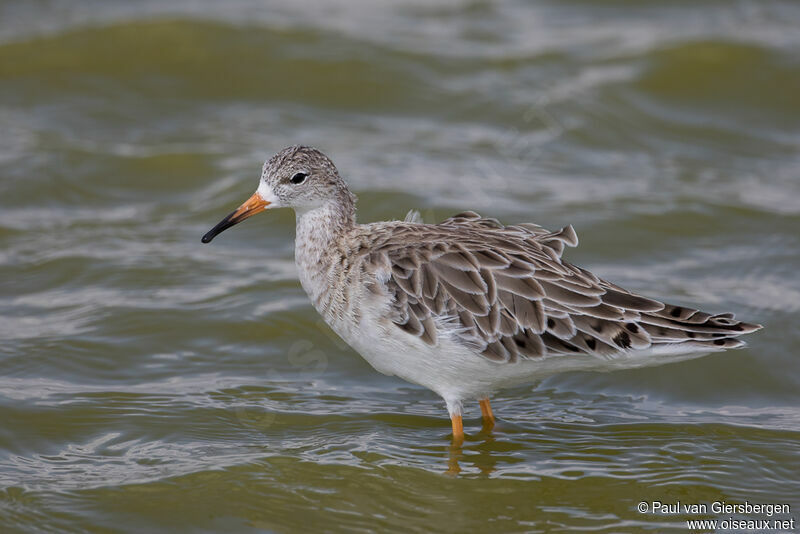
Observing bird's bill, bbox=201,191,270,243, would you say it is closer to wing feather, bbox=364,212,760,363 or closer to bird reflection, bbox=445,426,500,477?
wing feather, bbox=364,212,760,363

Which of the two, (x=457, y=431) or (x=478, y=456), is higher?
(x=457, y=431)

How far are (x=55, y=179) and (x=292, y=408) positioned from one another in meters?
6.19

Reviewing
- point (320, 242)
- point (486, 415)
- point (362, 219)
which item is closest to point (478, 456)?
point (486, 415)

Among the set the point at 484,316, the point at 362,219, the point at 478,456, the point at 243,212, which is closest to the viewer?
the point at 484,316

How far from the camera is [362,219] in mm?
13562

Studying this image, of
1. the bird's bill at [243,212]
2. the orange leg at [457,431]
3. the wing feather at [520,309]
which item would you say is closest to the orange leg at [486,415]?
the orange leg at [457,431]

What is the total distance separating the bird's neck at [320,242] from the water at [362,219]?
135cm

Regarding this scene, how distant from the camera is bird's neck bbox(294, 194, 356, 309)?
923 centimetres

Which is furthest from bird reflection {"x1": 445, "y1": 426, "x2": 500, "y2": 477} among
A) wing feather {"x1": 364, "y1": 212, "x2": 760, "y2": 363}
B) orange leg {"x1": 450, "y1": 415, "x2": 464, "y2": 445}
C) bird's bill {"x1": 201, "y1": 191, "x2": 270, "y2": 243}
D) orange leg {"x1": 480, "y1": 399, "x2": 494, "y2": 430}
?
bird's bill {"x1": 201, "y1": 191, "x2": 270, "y2": 243}

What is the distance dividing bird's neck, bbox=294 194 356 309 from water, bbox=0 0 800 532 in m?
1.35

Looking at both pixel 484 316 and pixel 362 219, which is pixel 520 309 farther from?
pixel 362 219

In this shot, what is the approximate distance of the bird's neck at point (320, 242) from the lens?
9234 mm

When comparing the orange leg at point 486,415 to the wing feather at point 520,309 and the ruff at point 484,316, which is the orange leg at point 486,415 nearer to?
the ruff at point 484,316

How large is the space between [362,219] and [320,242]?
13.6ft
